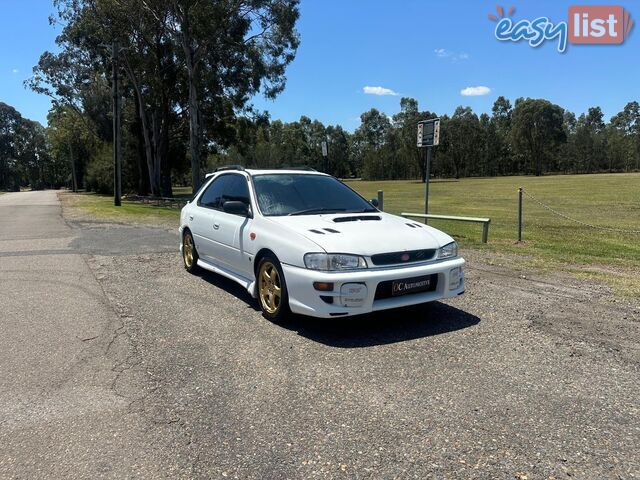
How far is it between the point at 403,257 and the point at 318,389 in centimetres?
172

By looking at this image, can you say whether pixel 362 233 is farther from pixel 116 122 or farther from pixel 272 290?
pixel 116 122

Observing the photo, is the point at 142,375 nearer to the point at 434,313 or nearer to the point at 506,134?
the point at 434,313

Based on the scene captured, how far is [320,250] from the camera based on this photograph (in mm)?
4625

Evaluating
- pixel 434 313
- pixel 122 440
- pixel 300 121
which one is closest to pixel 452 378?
pixel 434 313

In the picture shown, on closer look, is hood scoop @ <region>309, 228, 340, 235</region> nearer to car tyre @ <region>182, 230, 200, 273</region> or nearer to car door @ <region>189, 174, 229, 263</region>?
car door @ <region>189, 174, 229, 263</region>

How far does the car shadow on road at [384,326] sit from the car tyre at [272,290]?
0.19m

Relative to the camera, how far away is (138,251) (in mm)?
10023

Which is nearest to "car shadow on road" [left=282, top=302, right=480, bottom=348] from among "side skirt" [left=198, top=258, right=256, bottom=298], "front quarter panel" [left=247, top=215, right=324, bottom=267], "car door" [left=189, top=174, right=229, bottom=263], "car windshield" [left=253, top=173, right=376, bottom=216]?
"side skirt" [left=198, top=258, right=256, bottom=298]

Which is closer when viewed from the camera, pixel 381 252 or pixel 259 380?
pixel 259 380

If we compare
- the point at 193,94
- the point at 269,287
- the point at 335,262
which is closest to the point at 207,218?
the point at 269,287

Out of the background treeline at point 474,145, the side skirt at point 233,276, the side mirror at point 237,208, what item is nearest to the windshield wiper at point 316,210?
the side mirror at point 237,208

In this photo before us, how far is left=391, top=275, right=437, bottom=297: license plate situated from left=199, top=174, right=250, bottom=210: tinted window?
2281 mm

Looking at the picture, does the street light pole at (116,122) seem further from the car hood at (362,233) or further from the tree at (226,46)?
the car hood at (362,233)

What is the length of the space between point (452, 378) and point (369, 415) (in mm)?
886
